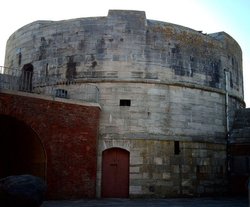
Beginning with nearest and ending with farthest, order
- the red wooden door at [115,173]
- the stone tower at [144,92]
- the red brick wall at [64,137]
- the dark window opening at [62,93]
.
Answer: the red brick wall at [64,137], the red wooden door at [115,173], the stone tower at [144,92], the dark window opening at [62,93]

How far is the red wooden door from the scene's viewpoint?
13.8 meters

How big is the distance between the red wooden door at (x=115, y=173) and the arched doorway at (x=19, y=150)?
2813 millimetres

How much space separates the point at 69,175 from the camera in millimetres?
12508

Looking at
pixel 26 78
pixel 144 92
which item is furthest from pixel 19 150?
pixel 144 92

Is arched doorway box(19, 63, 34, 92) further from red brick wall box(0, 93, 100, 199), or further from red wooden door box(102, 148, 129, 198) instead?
red wooden door box(102, 148, 129, 198)

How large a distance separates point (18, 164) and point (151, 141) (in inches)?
220

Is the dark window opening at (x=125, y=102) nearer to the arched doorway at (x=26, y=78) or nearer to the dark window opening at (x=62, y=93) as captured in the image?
the dark window opening at (x=62, y=93)

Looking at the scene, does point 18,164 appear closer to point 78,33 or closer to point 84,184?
point 84,184

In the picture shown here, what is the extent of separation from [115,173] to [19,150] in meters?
4.06

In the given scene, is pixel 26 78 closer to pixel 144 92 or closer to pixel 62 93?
pixel 62 93

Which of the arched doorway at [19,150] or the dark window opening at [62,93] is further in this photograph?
the dark window opening at [62,93]

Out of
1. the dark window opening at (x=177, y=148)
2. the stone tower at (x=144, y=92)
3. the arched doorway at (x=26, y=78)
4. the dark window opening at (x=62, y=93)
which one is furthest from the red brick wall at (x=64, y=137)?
the dark window opening at (x=177, y=148)

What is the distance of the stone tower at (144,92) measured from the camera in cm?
1409

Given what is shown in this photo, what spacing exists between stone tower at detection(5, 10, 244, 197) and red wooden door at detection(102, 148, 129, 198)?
0.04m
